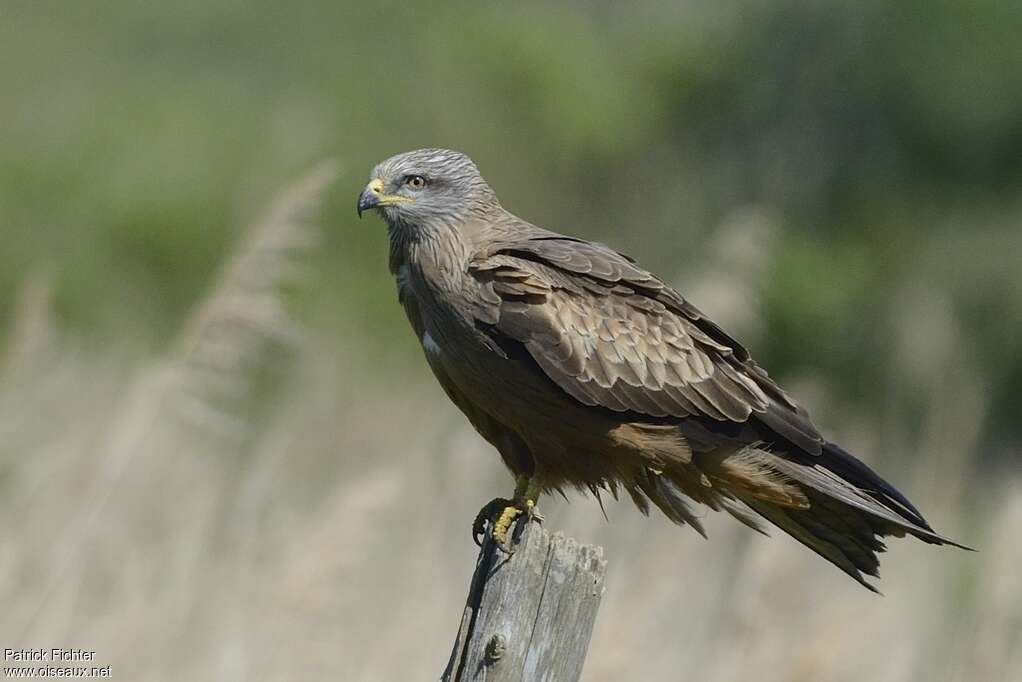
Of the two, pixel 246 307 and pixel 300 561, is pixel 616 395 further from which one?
pixel 300 561

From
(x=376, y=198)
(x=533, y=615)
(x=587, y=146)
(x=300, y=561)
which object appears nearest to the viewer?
(x=533, y=615)

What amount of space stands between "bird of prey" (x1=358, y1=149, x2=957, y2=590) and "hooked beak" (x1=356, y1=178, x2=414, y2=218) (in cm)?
20

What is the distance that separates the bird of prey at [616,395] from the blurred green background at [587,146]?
9.94 m

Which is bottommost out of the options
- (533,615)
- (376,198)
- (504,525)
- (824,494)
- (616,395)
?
(533,615)

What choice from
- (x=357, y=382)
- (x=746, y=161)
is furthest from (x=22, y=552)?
(x=746, y=161)

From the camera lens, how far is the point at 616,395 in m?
4.59

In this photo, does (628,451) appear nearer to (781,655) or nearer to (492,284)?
(492,284)

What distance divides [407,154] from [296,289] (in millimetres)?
11366

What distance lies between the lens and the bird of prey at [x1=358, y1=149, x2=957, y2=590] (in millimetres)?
4523

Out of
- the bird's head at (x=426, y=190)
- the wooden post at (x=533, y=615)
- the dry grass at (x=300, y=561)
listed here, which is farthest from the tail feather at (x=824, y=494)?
the bird's head at (x=426, y=190)

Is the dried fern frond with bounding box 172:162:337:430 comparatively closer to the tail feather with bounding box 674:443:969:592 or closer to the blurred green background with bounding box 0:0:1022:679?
the tail feather with bounding box 674:443:969:592

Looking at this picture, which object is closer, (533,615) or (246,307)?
(533,615)

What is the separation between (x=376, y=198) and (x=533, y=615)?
6.26ft

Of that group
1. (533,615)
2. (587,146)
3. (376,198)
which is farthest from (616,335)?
(587,146)
